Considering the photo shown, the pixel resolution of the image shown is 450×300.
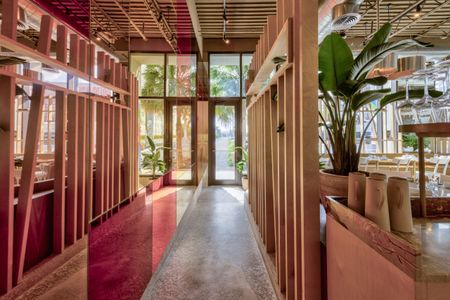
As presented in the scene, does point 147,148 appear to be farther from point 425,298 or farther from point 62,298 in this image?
point 425,298

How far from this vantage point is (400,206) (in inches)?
37.7

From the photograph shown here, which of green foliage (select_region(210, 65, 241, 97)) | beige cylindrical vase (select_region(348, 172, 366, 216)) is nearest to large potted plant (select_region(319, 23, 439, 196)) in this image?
beige cylindrical vase (select_region(348, 172, 366, 216))

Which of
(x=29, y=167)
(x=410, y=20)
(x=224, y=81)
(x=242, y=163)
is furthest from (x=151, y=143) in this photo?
(x=410, y=20)

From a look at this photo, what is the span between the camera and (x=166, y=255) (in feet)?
8.85

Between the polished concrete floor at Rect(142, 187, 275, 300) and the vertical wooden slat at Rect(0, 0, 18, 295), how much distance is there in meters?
1.19

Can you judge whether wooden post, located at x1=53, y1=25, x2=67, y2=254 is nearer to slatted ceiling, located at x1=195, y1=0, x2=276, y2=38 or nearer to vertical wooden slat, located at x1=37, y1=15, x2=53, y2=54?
vertical wooden slat, located at x1=37, y1=15, x2=53, y2=54

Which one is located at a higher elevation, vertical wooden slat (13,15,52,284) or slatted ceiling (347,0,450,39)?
slatted ceiling (347,0,450,39)

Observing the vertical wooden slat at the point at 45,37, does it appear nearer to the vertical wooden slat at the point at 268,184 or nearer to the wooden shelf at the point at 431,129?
the wooden shelf at the point at 431,129

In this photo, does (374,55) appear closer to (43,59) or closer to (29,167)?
→ (43,59)

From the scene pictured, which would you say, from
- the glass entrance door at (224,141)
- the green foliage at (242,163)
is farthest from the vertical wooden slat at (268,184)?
the glass entrance door at (224,141)

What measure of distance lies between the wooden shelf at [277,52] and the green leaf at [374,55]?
0.42 meters

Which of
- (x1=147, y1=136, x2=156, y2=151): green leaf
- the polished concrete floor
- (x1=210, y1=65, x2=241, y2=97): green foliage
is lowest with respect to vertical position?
the polished concrete floor

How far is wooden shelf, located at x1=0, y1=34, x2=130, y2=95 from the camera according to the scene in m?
0.86

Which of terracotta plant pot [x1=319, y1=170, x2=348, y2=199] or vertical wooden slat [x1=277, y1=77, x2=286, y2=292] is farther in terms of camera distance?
vertical wooden slat [x1=277, y1=77, x2=286, y2=292]
